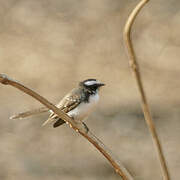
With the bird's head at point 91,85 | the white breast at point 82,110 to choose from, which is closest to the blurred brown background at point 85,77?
the bird's head at point 91,85

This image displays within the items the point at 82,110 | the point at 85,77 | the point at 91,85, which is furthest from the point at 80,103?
the point at 85,77

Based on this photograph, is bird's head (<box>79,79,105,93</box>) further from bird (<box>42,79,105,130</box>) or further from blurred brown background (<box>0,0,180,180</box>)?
blurred brown background (<box>0,0,180,180</box>)

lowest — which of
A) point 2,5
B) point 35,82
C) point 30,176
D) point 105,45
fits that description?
point 30,176

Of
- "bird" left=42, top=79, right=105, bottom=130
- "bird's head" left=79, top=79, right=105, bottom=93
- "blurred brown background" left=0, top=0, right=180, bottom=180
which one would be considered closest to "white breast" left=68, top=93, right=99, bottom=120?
"bird" left=42, top=79, right=105, bottom=130

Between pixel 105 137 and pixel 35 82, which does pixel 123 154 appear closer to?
Result: pixel 105 137

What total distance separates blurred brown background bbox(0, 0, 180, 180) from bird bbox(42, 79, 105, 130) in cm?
392

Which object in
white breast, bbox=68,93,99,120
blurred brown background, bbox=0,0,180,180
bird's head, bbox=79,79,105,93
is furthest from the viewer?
blurred brown background, bbox=0,0,180,180

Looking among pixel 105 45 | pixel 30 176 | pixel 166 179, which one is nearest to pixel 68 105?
pixel 166 179

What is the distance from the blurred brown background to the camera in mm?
9398

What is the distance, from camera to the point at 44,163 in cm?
937

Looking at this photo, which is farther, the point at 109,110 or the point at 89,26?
the point at 89,26

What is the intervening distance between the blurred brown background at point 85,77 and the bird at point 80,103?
A: 12.9 feet

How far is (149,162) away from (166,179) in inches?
271

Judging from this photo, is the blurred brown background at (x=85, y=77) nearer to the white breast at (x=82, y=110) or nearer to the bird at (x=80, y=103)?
the bird at (x=80, y=103)
